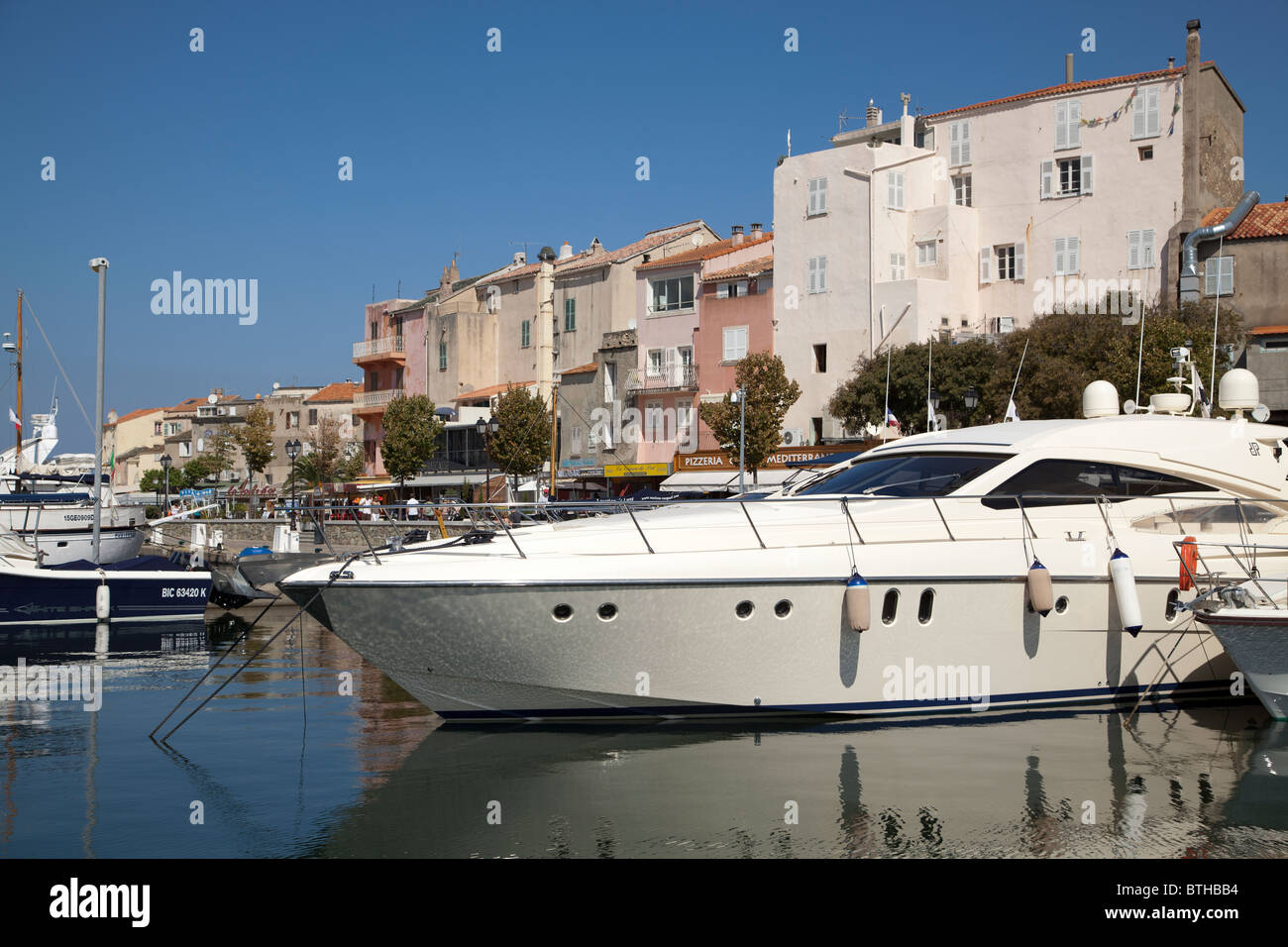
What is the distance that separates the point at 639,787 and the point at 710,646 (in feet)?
5.06

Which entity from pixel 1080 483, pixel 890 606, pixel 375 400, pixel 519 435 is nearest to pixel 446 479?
pixel 375 400

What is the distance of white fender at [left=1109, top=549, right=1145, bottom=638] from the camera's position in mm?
10484

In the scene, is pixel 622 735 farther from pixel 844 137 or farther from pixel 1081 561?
pixel 844 137

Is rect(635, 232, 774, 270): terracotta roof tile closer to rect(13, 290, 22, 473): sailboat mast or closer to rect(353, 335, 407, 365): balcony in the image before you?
rect(353, 335, 407, 365): balcony

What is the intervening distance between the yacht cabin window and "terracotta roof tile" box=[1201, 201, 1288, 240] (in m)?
23.2

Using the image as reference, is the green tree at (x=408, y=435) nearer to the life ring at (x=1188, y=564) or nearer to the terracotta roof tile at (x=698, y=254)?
the terracotta roof tile at (x=698, y=254)

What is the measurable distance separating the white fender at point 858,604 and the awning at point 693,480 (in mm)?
27886

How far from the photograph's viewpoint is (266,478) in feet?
260

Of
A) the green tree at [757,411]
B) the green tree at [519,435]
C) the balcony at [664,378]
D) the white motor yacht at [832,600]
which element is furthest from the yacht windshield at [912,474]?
the green tree at [519,435]

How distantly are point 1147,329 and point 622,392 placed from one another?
Result: 21.1 metres

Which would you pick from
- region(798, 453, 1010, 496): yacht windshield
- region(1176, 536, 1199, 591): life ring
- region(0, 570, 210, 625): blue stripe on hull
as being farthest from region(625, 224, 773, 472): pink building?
region(1176, 536, 1199, 591): life ring

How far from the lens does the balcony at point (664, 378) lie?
4144cm
